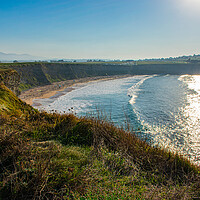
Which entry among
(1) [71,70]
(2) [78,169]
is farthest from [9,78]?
(1) [71,70]

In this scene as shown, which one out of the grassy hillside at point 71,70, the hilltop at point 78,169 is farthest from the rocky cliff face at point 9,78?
the grassy hillside at point 71,70

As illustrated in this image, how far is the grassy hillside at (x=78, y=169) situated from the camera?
306 cm

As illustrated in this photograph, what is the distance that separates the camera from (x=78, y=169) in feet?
12.6

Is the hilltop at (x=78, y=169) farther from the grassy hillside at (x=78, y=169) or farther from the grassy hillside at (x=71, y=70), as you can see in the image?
the grassy hillside at (x=71, y=70)

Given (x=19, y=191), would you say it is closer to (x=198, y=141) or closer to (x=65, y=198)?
(x=65, y=198)

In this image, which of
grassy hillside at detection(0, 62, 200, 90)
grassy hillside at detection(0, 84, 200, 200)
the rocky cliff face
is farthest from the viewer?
grassy hillside at detection(0, 62, 200, 90)

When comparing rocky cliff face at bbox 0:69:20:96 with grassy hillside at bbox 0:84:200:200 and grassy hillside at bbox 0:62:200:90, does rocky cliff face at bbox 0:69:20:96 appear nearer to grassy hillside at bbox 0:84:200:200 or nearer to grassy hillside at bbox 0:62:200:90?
grassy hillside at bbox 0:84:200:200

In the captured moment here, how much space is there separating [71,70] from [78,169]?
7750cm

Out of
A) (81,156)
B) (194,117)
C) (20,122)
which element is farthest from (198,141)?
(20,122)

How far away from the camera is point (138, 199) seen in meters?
3.15

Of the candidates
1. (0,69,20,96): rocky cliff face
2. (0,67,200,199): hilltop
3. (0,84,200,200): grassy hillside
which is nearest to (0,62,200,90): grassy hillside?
(0,69,20,96): rocky cliff face

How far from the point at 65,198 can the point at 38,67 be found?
66650 millimetres

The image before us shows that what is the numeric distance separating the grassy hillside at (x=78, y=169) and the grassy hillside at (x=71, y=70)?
45088 mm

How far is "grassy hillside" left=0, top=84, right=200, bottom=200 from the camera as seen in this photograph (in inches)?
120
